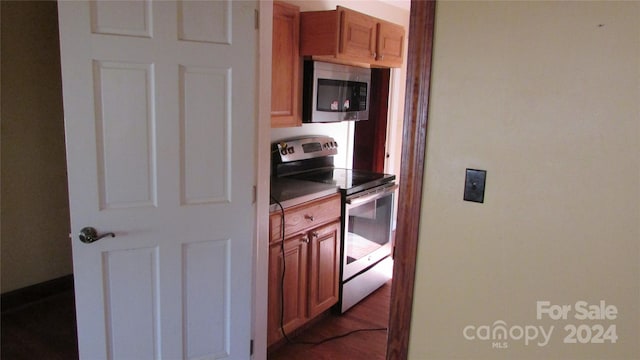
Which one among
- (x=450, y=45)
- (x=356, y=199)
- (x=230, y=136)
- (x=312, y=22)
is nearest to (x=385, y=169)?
(x=356, y=199)

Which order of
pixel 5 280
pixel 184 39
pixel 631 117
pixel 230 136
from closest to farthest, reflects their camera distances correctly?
pixel 631 117 < pixel 184 39 < pixel 230 136 < pixel 5 280

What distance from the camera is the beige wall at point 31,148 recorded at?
2885 millimetres

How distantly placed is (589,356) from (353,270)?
1.90 metres

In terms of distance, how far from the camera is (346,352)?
2.74 m

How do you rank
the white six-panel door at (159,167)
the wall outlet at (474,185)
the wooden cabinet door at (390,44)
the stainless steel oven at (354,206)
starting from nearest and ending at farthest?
the wall outlet at (474,185)
the white six-panel door at (159,167)
the stainless steel oven at (354,206)
the wooden cabinet door at (390,44)

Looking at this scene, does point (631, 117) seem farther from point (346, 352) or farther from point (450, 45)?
point (346, 352)

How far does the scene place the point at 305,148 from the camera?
333cm

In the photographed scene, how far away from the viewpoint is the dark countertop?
2516 millimetres

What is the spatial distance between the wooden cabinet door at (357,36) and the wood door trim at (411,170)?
141 cm

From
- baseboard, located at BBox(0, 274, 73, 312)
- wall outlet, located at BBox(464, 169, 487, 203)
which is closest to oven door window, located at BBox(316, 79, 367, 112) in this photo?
wall outlet, located at BBox(464, 169, 487, 203)

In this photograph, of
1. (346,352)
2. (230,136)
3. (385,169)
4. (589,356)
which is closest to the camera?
(589,356)

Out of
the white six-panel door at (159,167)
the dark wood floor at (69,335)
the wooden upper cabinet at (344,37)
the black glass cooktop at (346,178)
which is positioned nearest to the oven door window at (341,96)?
the wooden upper cabinet at (344,37)

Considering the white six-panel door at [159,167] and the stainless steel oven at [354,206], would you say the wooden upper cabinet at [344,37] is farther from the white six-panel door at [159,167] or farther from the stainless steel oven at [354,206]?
the white six-panel door at [159,167]

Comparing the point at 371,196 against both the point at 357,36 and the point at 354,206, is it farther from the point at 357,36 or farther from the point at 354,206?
the point at 357,36
